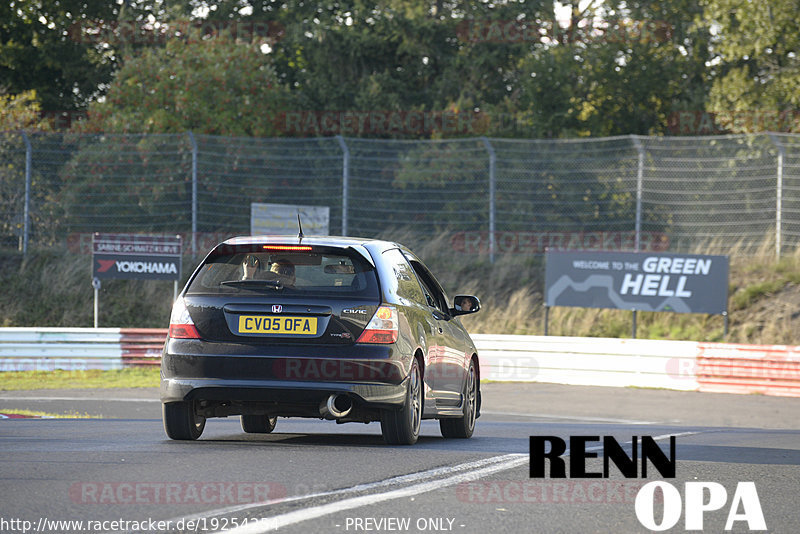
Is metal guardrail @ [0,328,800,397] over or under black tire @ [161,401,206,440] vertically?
under

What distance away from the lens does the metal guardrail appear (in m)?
20.8

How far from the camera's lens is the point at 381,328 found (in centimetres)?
886

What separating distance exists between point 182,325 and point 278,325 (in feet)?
2.41

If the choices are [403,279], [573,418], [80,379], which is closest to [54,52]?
[80,379]

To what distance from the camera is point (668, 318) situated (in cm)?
2602

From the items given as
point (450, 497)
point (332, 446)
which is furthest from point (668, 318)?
point (450, 497)

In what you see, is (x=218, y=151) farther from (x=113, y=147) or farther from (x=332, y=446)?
(x=332, y=446)

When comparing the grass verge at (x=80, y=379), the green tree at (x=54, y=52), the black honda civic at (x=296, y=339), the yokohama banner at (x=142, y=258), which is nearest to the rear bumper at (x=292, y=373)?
the black honda civic at (x=296, y=339)

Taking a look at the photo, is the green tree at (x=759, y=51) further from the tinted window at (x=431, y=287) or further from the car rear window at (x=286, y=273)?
the car rear window at (x=286, y=273)

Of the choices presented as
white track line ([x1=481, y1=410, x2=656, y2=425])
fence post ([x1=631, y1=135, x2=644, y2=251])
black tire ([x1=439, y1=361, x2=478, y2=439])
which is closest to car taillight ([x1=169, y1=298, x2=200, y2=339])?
black tire ([x1=439, y1=361, x2=478, y2=439])

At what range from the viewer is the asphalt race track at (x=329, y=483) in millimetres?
5977

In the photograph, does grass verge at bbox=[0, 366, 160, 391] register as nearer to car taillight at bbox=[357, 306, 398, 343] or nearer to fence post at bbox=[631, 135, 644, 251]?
fence post at bbox=[631, 135, 644, 251]

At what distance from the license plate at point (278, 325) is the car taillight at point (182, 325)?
1.23 feet

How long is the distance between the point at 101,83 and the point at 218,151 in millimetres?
12646
